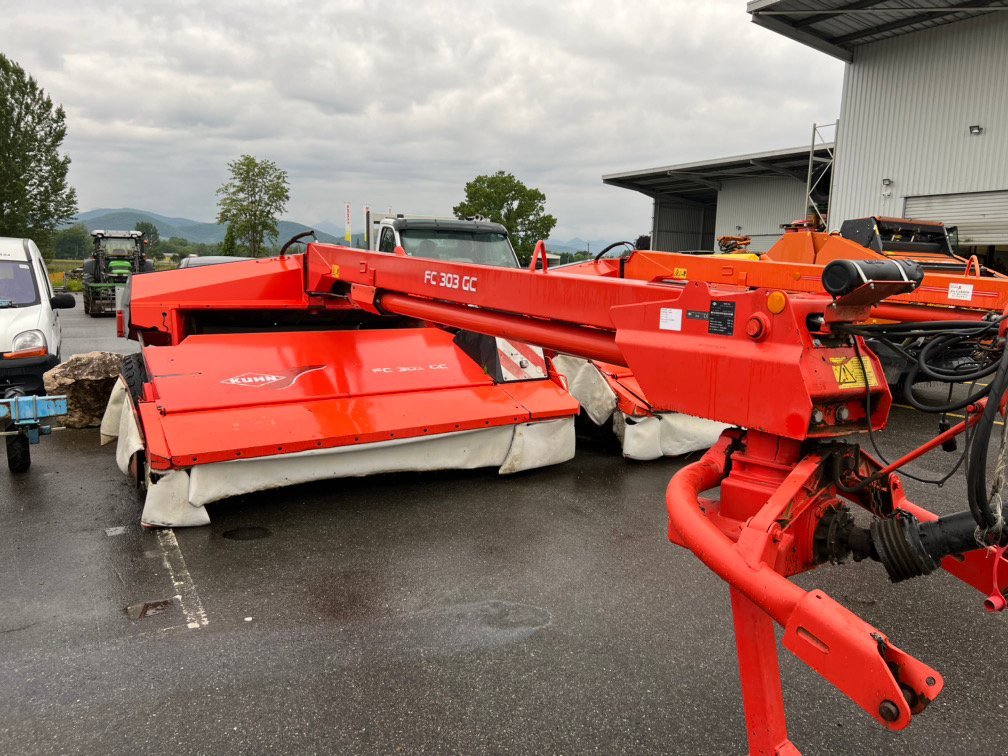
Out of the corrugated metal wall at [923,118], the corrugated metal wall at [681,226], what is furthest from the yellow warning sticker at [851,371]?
the corrugated metal wall at [681,226]

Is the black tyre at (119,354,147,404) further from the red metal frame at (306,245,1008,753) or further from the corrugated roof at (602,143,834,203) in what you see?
the corrugated roof at (602,143,834,203)

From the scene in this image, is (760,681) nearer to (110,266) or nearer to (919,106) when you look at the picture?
(919,106)

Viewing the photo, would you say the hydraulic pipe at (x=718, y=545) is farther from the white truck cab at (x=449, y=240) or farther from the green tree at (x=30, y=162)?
the green tree at (x=30, y=162)

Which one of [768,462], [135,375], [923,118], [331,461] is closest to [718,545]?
[768,462]

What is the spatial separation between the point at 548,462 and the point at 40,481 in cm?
368

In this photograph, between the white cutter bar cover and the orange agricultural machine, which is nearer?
the orange agricultural machine

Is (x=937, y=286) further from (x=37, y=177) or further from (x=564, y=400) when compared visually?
(x=37, y=177)

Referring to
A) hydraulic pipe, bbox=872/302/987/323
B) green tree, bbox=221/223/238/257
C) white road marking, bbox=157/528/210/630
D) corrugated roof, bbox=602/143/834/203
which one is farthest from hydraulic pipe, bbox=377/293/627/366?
green tree, bbox=221/223/238/257

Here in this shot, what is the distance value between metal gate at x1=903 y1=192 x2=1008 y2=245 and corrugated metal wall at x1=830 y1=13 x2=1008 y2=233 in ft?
0.69

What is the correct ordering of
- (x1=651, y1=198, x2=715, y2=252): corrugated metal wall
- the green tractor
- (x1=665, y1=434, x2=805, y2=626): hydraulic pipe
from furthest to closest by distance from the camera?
(x1=651, y1=198, x2=715, y2=252): corrugated metal wall, the green tractor, (x1=665, y1=434, x2=805, y2=626): hydraulic pipe

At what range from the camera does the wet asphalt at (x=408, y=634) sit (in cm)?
262

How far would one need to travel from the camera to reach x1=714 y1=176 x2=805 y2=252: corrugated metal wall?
2928 centimetres

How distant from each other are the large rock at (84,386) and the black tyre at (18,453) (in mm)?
1465

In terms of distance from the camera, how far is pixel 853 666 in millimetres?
1833
